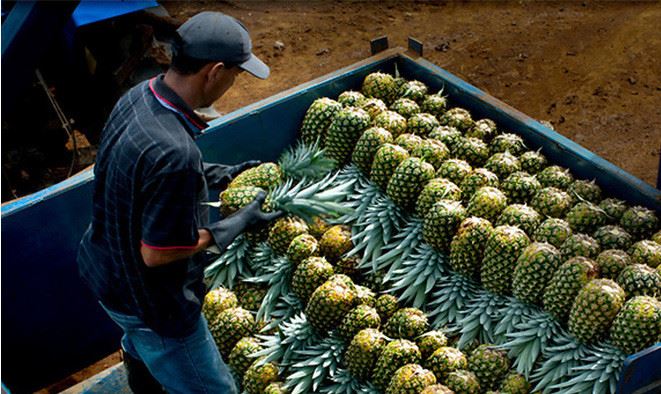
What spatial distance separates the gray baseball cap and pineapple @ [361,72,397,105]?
6.88 feet

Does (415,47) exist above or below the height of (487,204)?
above

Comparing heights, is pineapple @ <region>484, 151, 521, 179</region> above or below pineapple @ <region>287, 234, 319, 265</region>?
above

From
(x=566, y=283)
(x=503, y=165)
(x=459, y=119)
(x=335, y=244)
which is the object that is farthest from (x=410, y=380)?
(x=459, y=119)

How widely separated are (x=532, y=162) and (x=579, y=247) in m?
0.90

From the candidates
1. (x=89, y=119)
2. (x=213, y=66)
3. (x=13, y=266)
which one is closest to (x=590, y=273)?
(x=213, y=66)

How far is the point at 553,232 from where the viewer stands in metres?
4.00

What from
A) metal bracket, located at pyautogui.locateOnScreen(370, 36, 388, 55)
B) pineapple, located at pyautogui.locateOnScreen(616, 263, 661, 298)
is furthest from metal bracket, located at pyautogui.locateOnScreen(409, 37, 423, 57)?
pineapple, located at pyautogui.locateOnScreen(616, 263, 661, 298)

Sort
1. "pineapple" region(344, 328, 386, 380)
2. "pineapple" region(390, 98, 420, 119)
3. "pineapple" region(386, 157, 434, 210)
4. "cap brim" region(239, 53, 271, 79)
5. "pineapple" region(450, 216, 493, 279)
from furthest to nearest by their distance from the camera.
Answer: "pineapple" region(390, 98, 420, 119) < "pineapple" region(386, 157, 434, 210) < "pineapple" region(450, 216, 493, 279) < "pineapple" region(344, 328, 386, 380) < "cap brim" region(239, 53, 271, 79)

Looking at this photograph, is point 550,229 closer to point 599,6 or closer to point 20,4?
point 20,4

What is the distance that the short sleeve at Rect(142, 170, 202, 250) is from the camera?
301 cm

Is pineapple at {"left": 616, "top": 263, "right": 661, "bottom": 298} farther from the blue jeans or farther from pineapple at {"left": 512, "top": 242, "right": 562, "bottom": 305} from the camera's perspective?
the blue jeans

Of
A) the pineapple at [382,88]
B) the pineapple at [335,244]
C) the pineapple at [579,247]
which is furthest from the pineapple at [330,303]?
the pineapple at [382,88]

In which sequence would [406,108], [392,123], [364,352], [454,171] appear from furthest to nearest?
[406,108], [392,123], [454,171], [364,352]

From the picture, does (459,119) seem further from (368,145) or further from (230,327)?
(230,327)
